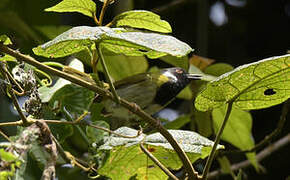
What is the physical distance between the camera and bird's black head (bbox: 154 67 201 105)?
4.02 feet

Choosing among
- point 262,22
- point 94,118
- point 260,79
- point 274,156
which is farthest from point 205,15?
point 260,79

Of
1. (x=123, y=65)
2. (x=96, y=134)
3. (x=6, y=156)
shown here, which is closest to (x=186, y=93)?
(x=123, y=65)

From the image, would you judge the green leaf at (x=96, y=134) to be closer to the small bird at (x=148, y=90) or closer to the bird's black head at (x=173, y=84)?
the small bird at (x=148, y=90)

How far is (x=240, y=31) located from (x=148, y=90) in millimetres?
953

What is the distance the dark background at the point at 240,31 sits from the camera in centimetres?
174

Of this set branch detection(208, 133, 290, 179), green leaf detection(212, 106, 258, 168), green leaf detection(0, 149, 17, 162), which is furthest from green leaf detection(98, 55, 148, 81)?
green leaf detection(0, 149, 17, 162)

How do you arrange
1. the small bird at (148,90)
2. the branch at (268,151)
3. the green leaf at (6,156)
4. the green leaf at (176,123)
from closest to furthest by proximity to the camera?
the green leaf at (6,156) < the small bird at (148,90) < the green leaf at (176,123) < the branch at (268,151)

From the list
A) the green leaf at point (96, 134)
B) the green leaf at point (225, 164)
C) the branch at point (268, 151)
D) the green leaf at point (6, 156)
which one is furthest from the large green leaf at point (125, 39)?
the branch at point (268, 151)

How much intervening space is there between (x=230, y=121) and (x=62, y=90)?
595mm

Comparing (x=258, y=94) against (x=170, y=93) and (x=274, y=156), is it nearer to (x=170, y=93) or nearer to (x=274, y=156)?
(x=170, y=93)

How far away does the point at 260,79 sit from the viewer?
662mm

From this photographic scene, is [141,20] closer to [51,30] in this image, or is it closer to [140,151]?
[140,151]

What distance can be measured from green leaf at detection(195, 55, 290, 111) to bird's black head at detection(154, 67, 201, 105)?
0.50m

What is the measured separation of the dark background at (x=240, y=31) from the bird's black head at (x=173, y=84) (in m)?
0.47
